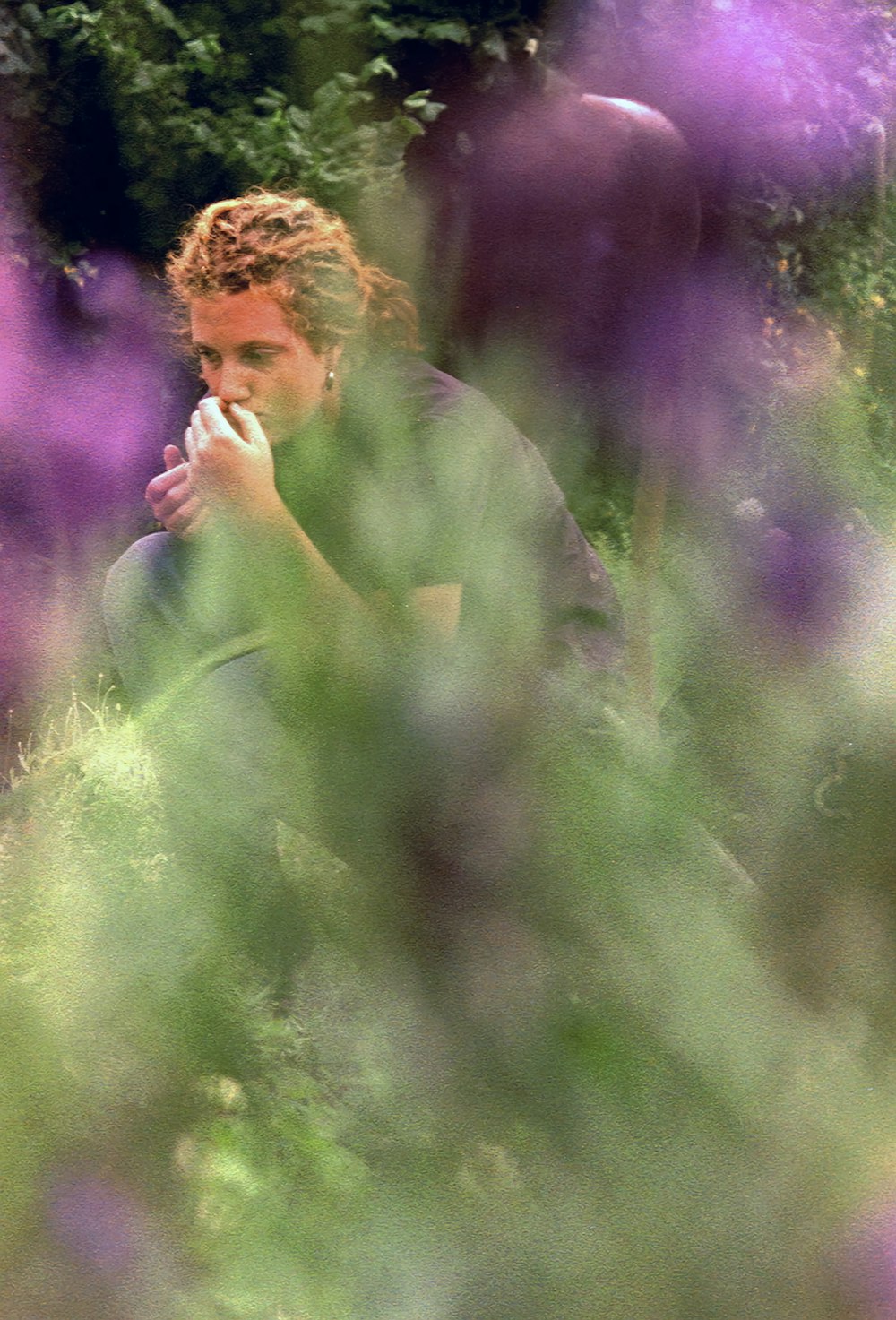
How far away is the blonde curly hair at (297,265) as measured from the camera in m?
1.83

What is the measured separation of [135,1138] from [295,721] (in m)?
0.61

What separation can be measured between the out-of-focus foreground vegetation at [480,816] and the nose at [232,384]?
0.09 m

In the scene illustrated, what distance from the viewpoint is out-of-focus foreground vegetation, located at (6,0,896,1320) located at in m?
1.81

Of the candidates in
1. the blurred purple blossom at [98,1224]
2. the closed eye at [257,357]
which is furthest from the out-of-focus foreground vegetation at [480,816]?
the closed eye at [257,357]

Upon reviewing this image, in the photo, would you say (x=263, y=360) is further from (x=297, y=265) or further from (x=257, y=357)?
(x=297, y=265)

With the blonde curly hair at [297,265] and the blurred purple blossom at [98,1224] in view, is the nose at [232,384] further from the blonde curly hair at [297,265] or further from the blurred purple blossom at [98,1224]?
the blurred purple blossom at [98,1224]

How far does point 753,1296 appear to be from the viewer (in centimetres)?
180

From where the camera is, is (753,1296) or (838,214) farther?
(838,214)

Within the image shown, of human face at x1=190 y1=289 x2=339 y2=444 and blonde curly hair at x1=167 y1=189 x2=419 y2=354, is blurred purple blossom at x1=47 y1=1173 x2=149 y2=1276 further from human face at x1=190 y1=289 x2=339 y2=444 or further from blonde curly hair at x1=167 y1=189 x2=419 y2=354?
blonde curly hair at x1=167 y1=189 x2=419 y2=354

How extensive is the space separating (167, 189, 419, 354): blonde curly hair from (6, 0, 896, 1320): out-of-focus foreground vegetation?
36 mm

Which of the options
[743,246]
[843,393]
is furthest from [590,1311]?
[743,246]

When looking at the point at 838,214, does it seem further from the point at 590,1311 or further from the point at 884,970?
the point at 590,1311

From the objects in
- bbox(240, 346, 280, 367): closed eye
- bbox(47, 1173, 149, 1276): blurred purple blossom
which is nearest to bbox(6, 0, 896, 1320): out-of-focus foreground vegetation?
bbox(47, 1173, 149, 1276): blurred purple blossom

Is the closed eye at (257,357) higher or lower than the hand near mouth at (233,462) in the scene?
higher
